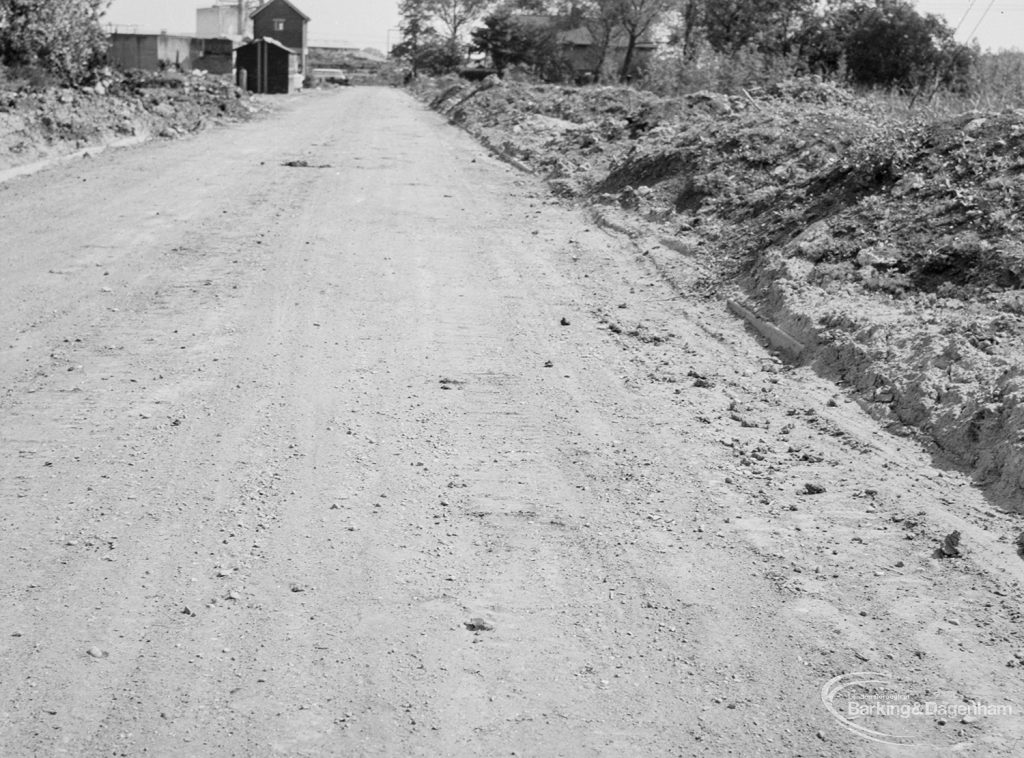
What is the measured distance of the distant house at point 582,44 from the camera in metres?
70.3

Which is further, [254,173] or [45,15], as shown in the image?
[45,15]

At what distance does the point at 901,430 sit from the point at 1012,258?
2.47 meters

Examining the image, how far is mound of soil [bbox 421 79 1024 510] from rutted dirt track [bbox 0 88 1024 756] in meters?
0.39

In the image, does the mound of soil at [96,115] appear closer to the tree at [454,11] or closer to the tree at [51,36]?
the tree at [51,36]

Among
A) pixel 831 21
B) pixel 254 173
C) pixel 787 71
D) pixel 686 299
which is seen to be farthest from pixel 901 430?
pixel 831 21

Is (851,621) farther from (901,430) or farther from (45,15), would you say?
(45,15)

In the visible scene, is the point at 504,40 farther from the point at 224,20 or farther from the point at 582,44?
the point at 224,20

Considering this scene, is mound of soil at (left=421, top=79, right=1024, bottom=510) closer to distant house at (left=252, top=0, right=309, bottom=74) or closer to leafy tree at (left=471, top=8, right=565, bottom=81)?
leafy tree at (left=471, top=8, right=565, bottom=81)

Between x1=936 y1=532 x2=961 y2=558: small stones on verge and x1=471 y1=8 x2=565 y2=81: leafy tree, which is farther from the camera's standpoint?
x1=471 y1=8 x2=565 y2=81: leafy tree

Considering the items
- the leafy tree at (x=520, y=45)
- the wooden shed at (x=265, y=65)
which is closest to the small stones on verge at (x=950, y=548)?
the wooden shed at (x=265, y=65)

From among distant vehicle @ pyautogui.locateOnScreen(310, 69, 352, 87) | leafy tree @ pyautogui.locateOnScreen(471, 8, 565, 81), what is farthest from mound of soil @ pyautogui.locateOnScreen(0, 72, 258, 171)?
distant vehicle @ pyautogui.locateOnScreen(310, 69, 352, 87)

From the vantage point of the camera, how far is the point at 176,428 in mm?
6016

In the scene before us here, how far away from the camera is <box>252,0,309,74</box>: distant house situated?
9750 cm

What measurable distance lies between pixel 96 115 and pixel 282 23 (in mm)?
81206
